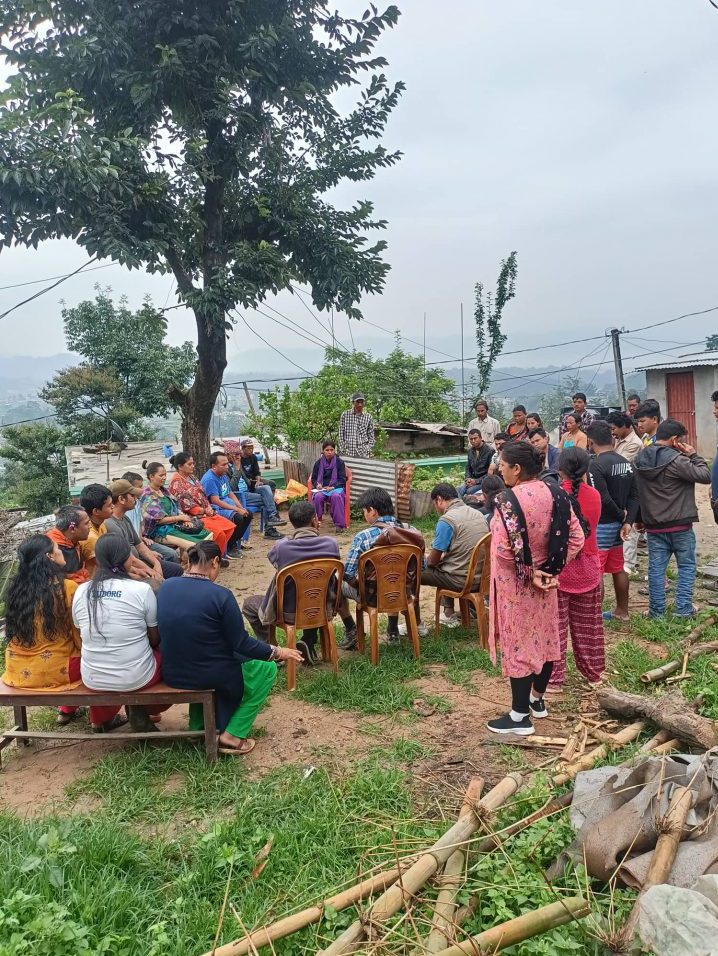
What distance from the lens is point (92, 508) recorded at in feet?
17.4

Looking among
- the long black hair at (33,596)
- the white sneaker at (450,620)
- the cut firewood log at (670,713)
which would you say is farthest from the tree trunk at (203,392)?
the cut firewood log at (670,713)

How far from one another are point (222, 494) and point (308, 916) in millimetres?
6688

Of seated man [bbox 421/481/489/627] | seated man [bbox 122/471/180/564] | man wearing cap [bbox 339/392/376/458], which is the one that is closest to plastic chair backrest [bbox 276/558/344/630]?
seated man [bbox 421/481/489/627]

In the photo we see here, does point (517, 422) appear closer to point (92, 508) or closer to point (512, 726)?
point (512, 726)

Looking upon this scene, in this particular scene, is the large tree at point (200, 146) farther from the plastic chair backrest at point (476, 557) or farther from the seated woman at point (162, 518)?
the plastic chair backrest at point (476, 557)

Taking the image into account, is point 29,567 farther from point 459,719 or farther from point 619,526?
point 619,526

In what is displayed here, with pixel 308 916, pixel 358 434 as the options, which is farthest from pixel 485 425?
pixel 308 916

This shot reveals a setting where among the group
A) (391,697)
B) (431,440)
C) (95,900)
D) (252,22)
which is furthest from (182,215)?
(95,900)

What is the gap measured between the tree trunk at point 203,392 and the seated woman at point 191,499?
4.04m

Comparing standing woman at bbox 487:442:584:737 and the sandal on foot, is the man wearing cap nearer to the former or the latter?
the sandal on foot

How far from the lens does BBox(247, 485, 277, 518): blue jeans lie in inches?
398

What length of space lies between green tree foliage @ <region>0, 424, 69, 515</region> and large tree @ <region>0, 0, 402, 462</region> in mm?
11202

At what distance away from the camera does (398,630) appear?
5711mm

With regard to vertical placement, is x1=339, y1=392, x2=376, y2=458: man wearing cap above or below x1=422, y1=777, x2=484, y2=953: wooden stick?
above
